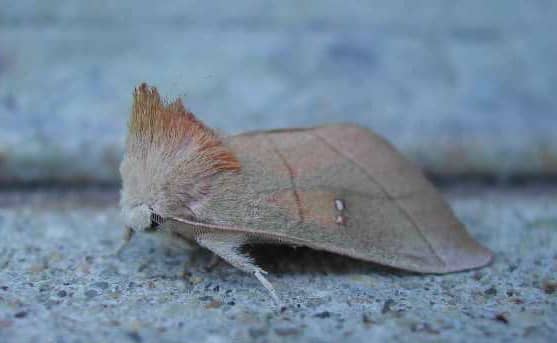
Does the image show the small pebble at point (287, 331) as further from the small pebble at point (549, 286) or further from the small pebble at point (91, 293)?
the small pebble at point (549, 286)

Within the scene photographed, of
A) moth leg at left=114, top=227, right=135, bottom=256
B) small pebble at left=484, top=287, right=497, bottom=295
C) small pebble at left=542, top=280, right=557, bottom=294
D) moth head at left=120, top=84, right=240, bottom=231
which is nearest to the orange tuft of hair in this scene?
moth head at left=120, top=84, right=240, bottom=231

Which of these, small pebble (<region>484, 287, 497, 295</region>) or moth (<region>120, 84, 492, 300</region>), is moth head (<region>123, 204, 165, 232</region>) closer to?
moth (<region>120, 84, 492, 300</region>)

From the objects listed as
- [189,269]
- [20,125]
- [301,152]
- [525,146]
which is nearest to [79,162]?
[20,125]

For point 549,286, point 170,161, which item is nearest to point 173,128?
point 170,161

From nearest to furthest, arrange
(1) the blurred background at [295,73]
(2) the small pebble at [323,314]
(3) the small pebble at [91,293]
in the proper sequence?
(2) the small pebble at [323,314]
(3) the small pebble at [91,293]
(1) the blurred background at [295,73]

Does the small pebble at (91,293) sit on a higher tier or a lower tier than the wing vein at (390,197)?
lower

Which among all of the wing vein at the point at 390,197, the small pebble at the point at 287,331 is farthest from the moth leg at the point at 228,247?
the wing vein at the point at 390,197

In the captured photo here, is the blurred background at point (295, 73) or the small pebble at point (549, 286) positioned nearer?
the small pebble at point (549, 286)

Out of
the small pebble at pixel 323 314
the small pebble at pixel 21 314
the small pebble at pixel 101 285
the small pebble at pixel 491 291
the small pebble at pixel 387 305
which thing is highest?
the small pebble at pixel 491 291
